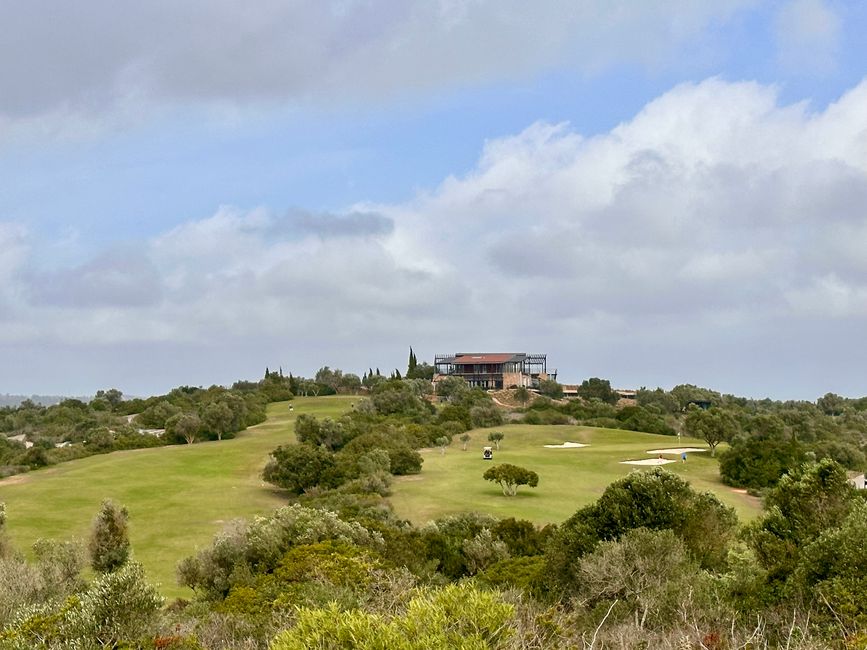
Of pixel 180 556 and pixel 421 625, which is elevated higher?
pixel 421 625

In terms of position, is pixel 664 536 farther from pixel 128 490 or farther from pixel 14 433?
pixel 14 433

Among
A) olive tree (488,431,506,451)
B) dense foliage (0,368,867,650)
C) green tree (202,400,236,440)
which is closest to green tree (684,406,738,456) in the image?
olive tree (488,431,506,451)

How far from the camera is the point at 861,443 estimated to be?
99000mm

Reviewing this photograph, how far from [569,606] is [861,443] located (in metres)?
87.6

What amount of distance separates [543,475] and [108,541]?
41442 millimetres

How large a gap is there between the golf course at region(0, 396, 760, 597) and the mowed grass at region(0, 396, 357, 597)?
9 cm

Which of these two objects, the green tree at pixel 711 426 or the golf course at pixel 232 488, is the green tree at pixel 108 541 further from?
the green tree at pixel 711 426

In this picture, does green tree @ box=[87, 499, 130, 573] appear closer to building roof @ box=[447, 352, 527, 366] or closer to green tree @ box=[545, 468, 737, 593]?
green tree @ box=[545, 468, 737, 593]

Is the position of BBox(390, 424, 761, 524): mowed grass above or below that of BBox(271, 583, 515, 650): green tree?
below

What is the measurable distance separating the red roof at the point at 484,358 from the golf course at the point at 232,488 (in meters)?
77.0

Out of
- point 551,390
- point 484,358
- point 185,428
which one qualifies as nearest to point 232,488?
point 185,428

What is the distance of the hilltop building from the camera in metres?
180

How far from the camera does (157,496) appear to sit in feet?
226

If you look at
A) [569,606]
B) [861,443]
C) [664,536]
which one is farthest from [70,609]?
[861,443]
